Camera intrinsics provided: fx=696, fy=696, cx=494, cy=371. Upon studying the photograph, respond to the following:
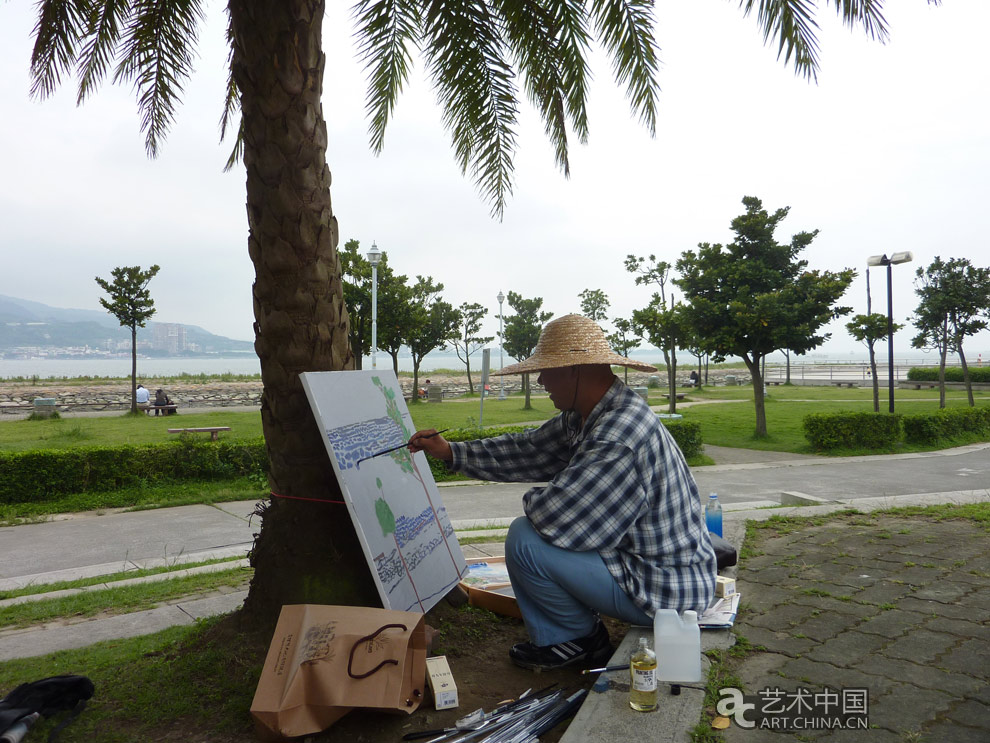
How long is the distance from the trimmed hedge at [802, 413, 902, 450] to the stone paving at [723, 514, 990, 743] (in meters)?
10.9

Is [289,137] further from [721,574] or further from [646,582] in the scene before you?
[721,574]

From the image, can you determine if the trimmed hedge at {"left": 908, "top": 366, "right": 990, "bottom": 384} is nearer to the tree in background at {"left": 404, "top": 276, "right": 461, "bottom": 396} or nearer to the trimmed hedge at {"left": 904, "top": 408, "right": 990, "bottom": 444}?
the trimmed hedge at {"left": 904, "top": 408, "right": 990, "bottom": 444}

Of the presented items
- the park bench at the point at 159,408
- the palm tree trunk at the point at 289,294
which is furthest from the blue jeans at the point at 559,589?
the park bench at the point at 159,408

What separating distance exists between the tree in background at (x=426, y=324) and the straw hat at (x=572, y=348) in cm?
2603

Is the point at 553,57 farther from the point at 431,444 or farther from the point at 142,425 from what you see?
the point at 142,425

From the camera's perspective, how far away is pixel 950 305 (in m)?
25.3

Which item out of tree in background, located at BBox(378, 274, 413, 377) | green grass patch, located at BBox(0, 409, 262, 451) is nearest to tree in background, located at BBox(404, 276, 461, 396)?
tree in background, located at BBox(378, 274, 413, 377)

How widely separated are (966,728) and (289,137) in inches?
145

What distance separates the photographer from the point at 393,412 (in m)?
3.95

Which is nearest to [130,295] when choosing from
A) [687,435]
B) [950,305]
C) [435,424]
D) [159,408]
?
[159,408]

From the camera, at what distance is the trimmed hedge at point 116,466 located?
9664 millimetres

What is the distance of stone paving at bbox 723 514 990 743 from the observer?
2551mm

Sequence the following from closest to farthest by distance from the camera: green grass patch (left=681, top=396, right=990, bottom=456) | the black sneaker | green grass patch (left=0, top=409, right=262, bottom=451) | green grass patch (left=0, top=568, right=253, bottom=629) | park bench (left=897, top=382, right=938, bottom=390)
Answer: the black sneaker → green grass patch (left=0, top=568, right=253, bottom=629) → green grass patch (left=0, top=409, right=262, bottom=451) → green grass patch (left=681, top=396, right=990, bottom=456) → park bench (left=897, top=382, right=938, bottom=390)

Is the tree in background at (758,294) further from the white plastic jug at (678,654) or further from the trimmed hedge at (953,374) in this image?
the trimmed hedge at (953,374)
